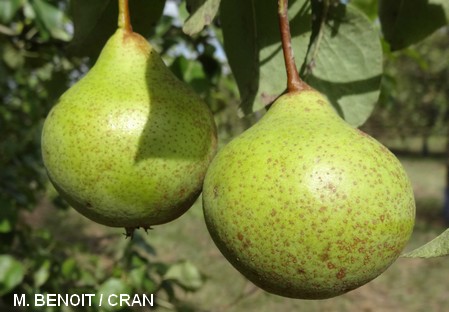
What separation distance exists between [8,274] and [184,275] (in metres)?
0.73

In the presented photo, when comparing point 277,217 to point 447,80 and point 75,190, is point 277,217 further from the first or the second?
point 447,80

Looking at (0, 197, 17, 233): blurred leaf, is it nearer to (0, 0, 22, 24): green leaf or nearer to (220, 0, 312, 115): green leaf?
(0, 0, 22, 24): green leaf

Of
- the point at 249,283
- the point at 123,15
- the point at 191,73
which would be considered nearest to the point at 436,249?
the point at 123,15

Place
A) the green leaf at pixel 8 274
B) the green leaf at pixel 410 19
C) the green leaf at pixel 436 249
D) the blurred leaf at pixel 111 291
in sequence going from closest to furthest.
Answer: the green leaf at pixel 436 249 < the green leaf at pixel 410 19 < the blurred leaf at pixel 111 291 < the green leaf at pixel 8 274

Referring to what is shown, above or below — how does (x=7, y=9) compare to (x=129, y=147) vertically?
below

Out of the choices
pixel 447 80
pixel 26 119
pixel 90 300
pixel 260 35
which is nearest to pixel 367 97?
pixel 260 35

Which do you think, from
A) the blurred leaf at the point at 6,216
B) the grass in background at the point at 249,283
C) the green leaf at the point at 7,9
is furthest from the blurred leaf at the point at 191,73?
the grass in background at the point at 249,283

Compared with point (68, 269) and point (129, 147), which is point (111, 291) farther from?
point (129, 147)

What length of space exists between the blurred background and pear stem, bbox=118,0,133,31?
0.19m

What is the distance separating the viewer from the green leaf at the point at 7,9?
2.07 m

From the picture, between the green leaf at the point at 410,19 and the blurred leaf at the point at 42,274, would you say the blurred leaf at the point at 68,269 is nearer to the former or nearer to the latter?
the blurred leaf at the point at 42,274

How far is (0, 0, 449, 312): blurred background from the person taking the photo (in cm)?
228

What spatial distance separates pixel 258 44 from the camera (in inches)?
53.3

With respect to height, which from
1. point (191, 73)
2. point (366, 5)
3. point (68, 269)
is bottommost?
point (68, 269)
